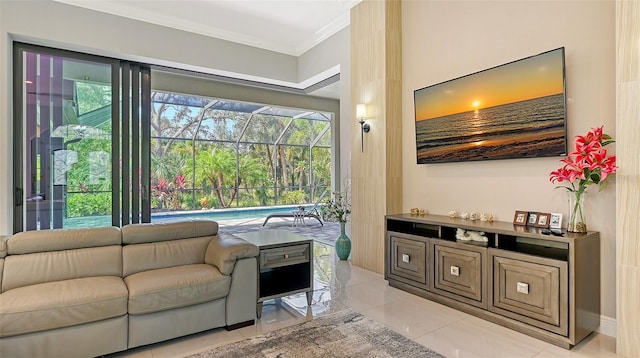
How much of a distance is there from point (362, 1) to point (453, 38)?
4.59 feet

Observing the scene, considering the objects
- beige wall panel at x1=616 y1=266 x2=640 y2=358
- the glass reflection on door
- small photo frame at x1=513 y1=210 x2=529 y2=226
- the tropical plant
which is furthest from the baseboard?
the glass reflection on door

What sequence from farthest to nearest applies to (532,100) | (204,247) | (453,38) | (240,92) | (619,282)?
1. (240,92)
2. (453,38)
3. (204,247)
4. (532,100)
5. (619,282)

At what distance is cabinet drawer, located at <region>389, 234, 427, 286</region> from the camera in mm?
3273

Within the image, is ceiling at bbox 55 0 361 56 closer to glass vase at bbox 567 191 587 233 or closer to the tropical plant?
the tropical plant

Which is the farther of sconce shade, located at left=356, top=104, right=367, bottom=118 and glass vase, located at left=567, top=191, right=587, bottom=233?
sconce shade, located at left=356, top=104, right=367, bottom=118

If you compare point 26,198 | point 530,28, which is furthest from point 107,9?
point 530,28

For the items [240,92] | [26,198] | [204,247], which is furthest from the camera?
[240,92]

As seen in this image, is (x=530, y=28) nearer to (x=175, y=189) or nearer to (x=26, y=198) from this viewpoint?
(x=26, y=198)

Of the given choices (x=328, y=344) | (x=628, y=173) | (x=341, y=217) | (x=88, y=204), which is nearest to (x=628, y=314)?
(x=628, y=173)

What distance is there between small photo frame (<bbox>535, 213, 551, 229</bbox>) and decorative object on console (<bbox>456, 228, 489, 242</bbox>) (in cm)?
43

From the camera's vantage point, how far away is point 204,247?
3010mm

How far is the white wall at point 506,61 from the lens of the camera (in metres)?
2.50

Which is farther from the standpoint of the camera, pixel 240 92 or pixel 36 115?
pixel 240 92

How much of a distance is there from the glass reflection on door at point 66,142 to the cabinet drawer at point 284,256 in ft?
10.1
